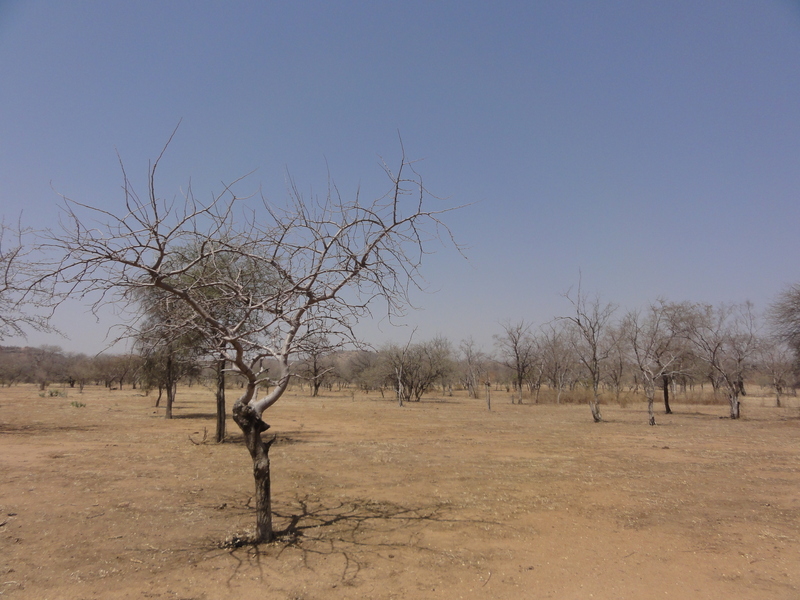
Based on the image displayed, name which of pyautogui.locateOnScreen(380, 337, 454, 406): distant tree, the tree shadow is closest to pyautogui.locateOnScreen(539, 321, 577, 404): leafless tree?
pyautogui.locateOnScreen(380, 337, 454, 406): distant tree

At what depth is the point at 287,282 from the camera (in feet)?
19.9

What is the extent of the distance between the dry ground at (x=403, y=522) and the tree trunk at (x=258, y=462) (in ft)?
0.77

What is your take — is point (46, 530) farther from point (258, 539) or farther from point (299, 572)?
point (299, 572)

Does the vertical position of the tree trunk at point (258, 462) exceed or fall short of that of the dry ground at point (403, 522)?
it exceeds it

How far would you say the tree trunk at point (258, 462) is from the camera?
5285mm

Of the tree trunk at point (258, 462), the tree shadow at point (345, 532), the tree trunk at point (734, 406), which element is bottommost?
the tree trunk at point (734, 406)

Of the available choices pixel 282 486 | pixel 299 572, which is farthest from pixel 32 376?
pixel 299 572

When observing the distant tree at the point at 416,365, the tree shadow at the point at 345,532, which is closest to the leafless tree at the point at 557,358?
the distant tree at the point at 416,365

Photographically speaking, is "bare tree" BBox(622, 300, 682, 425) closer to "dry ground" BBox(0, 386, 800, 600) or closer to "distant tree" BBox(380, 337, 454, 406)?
"dry ground" BBox(0, 386, 800, 600)

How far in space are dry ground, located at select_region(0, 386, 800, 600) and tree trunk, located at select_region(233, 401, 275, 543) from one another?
0.24 meters

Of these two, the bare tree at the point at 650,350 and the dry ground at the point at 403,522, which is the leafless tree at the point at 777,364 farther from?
the dry ground at the point at 403,522

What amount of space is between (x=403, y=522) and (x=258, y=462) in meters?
2.33

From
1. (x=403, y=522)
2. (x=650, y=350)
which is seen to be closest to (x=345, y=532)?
(x=403, y=522)

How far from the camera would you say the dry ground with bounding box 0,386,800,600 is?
4.52m
